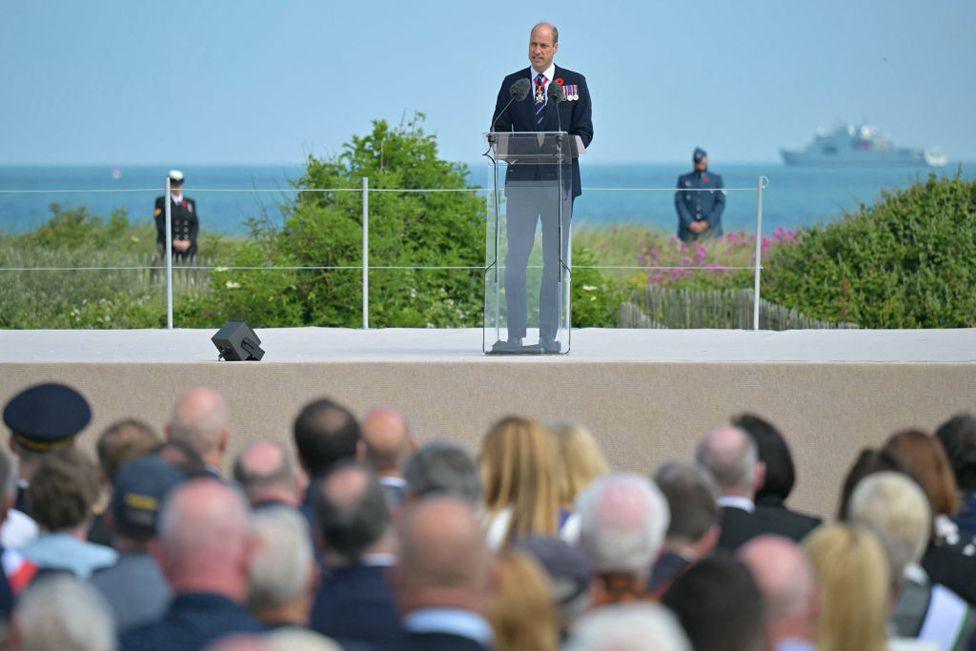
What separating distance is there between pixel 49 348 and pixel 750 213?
216 feet

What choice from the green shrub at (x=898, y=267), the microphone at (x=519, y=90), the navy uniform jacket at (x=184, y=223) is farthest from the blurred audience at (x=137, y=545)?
the navy uniform jacket at (x=184, y=223)

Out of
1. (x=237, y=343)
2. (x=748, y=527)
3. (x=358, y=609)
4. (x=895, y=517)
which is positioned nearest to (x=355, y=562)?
(x=358, y=609)

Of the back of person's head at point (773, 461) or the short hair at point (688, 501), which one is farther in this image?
the back of person's head at point (773, 461)

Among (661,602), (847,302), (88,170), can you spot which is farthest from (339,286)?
(88,170)

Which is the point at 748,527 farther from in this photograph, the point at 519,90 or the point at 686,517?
the point at 519,90

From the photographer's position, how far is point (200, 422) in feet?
14.7

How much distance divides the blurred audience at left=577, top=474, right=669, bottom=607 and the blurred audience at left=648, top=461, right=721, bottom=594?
266mm

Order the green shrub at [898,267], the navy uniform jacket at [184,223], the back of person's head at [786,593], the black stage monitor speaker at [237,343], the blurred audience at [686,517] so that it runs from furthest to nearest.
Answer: the navy uniform jacket at [184,223] → the green shrub at [898,267] → the black stage monitor speaker at [237,343] → the blurred audience at [686,517] → the back of person's head at [786,593]

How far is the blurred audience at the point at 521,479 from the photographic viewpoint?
3.71 metres

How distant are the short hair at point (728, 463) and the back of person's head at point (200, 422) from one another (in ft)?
4.57

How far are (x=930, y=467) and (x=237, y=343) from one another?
11.9 ft

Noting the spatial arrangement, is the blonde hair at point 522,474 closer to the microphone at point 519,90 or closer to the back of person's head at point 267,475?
the back of person's head at point 267,475

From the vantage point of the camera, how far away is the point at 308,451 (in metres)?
4.46

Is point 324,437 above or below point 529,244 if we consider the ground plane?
below
